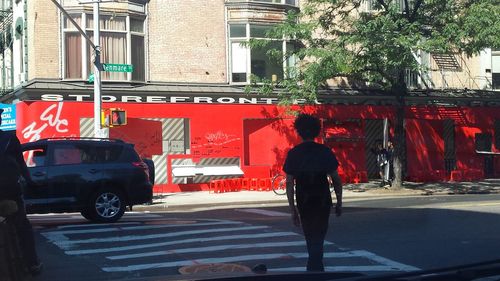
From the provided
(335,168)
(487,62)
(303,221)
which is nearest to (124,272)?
(303,221)

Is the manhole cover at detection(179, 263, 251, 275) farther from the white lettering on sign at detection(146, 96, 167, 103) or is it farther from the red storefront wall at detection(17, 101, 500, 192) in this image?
the white lettering on sign at detection(146, 96, 167, 103)

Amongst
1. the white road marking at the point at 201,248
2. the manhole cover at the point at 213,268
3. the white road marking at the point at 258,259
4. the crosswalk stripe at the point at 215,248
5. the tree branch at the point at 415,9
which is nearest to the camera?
the manhole cover at the point at 213,268

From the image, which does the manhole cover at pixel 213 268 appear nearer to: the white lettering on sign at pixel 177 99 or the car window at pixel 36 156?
the car window at pixel 36 156

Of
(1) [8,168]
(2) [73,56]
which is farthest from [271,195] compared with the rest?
(1) [8,168]

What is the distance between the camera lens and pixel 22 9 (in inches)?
922

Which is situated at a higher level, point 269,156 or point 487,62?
point 487,62

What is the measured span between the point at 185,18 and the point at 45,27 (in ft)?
17.8

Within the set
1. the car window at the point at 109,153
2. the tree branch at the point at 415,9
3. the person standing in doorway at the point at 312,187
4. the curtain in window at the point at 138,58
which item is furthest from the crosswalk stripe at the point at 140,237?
the curtain in window at the point at 138,58

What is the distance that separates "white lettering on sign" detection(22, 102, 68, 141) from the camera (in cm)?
2150

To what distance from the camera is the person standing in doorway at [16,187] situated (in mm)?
6520

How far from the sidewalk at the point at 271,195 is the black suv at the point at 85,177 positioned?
15.9ft

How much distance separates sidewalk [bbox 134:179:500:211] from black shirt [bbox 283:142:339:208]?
1181cm

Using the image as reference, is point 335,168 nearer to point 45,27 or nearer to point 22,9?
point 45,27

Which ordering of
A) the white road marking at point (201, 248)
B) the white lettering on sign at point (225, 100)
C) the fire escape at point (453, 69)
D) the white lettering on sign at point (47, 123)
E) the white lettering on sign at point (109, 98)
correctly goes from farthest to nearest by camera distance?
the fire escape at point (453, 69) < the white lettering on sign at point (225, 100) < the white lettering on sign at point (109, 98) < the white lettering on sign at point (47, 123) < the white road marking at point (201, 248)
